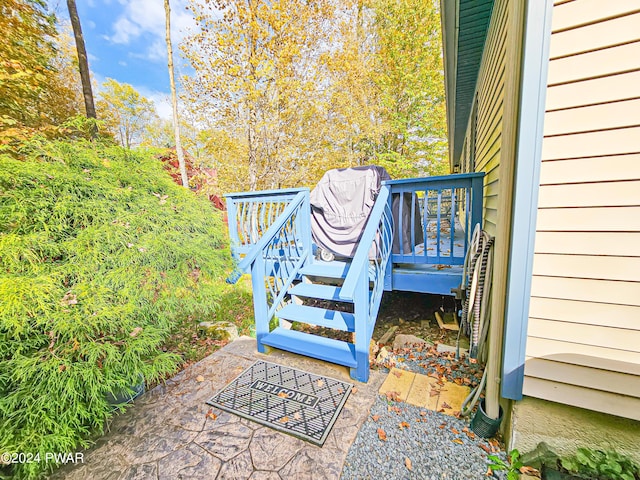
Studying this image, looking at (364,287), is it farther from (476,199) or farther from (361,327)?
(476,199)

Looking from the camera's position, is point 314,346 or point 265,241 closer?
point 314,346

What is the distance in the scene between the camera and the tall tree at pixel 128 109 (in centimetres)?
1770

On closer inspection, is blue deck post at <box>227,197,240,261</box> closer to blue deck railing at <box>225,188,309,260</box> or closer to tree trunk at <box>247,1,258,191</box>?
blue deck railing at <box>225,188,309,260</box>

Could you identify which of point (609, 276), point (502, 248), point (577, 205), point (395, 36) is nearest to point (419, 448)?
point (502, 248)

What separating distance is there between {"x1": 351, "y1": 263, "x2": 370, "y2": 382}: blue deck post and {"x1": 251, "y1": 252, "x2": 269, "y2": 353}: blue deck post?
39.2 inches

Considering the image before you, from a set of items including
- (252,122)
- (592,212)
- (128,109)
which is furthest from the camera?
(128,109)

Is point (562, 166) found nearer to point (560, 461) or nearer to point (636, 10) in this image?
point (636, 10)

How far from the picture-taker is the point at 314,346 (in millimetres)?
2641

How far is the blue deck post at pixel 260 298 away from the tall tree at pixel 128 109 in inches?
761

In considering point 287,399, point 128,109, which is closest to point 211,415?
point 287,399

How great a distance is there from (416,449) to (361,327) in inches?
34.4

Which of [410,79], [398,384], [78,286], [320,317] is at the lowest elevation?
[398,384]

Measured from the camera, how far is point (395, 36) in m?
11.3

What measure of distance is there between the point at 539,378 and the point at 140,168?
324 centimetres
